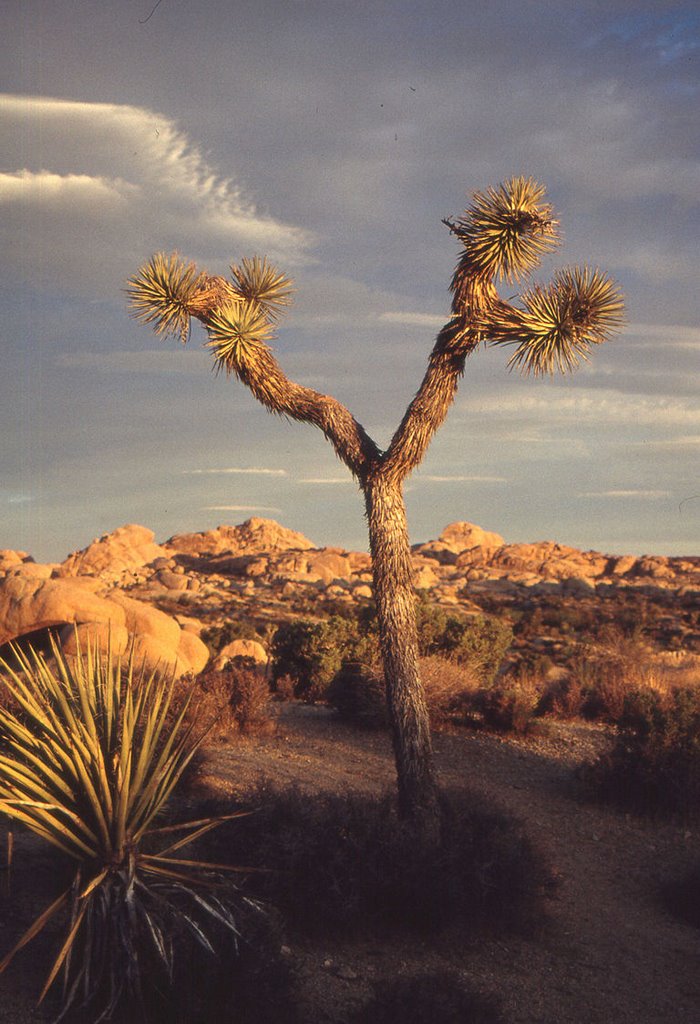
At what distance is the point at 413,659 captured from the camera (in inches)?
366

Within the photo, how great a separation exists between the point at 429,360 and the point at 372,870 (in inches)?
192

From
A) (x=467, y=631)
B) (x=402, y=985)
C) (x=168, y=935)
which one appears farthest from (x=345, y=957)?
(x=467, y=631)

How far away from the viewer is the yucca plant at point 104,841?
212 inches

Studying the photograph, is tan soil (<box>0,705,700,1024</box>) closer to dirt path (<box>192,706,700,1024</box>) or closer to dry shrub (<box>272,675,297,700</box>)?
dirt path (<box>192,706,700,1024</box>)

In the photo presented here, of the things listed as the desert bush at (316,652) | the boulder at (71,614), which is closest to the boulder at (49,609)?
the boulder at (71,614)

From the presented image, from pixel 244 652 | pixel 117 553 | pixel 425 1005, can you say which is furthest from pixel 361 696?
pixel 117 553

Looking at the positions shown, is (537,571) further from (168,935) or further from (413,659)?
(168,935)

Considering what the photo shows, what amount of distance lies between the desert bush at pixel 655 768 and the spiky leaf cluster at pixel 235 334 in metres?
7.18

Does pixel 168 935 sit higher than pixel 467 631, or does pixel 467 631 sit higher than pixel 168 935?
pixel 467 631

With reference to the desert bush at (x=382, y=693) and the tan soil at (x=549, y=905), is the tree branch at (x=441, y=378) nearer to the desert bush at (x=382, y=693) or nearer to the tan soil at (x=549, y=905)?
the tan soil at (x=549, y=905)

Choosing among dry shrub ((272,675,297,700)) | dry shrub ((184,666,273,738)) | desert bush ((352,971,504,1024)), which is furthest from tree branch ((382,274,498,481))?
dry shrub ((272,675,297,700))

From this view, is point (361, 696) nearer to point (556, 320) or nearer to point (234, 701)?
point (234, 701)

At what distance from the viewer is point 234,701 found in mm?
14508

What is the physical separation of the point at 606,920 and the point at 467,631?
9.55 m
